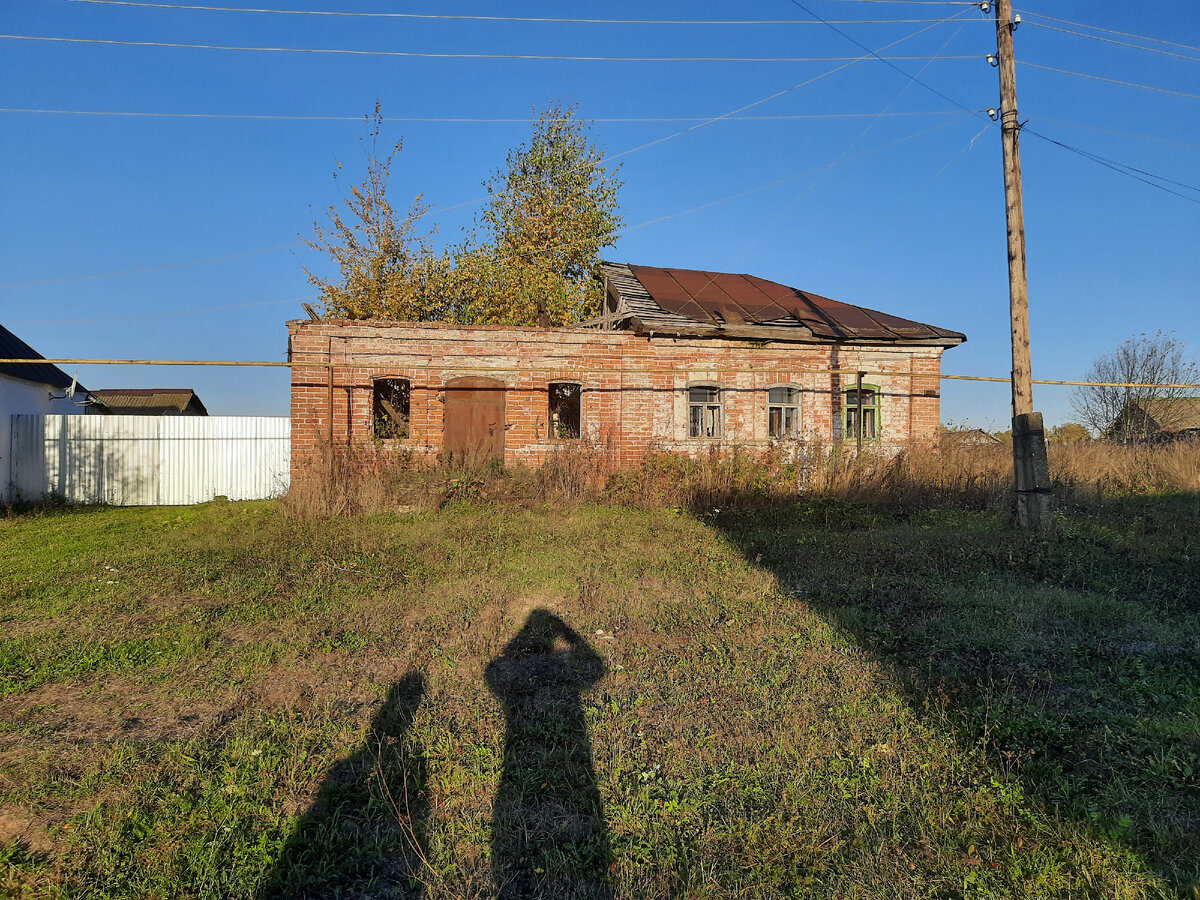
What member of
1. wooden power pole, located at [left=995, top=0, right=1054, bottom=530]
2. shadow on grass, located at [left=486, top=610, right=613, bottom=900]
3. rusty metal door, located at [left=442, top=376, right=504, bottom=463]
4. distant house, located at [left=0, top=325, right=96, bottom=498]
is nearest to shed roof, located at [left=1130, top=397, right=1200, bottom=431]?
wooden power pole, located at [left=995, top=0, right=1054, bottom=530]

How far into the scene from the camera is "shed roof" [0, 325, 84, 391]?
18.4m

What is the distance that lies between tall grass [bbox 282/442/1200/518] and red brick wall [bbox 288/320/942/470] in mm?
774

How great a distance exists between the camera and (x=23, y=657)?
4.77 metres

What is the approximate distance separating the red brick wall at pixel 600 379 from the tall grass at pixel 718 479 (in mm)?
774

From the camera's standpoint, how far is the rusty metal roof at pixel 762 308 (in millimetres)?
15812

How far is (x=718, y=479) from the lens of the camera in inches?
499

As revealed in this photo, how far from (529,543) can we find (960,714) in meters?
5.84

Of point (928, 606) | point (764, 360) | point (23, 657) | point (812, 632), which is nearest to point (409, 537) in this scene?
point (23, 657)

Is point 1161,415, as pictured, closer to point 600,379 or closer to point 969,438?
point 969,438

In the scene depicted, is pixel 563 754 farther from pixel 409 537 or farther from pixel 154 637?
pixel 409 537

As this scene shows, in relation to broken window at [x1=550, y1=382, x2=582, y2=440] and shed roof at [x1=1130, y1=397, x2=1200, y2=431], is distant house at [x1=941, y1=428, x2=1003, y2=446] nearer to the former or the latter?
broken window at [x1=550, y1=382, x2=582, y2=440]

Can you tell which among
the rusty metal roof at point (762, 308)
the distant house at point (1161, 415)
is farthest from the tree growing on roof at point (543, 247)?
the distant house at point (1161, 415)

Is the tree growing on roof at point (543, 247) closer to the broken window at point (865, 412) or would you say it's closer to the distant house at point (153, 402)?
the broken window at point (865, 412)

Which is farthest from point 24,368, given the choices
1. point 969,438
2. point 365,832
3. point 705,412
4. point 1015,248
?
point 969,438
